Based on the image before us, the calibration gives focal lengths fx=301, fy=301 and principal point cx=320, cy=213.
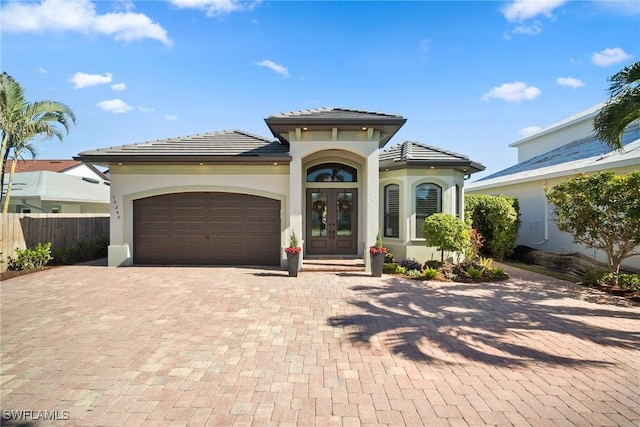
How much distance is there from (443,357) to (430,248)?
23.9ft

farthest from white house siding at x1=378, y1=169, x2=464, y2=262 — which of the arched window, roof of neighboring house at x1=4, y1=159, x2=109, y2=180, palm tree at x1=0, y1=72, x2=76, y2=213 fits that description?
roof of neighboring house at x1=4, y1=159, x2=109, y2=180

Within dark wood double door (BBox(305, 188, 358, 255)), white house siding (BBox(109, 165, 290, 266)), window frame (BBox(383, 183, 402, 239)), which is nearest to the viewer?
white house siding (BBox(109, 165, 290, 266))

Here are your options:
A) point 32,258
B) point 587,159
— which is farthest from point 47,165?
point 587,159

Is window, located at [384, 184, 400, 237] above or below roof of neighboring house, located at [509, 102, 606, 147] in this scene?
below

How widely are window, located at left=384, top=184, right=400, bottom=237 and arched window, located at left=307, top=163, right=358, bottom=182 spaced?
1.45m

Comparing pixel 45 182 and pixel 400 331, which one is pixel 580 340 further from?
pixel 45 182

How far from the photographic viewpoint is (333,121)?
9.52 metres

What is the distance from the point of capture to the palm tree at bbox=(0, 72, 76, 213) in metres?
13.1

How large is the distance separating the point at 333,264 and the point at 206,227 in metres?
4.89

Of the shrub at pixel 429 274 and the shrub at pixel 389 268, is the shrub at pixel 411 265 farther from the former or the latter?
the shrub at pixel 429 274

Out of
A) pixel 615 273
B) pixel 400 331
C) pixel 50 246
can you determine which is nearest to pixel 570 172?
pixel 615 273

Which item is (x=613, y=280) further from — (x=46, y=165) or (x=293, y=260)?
(x=46, y=165)

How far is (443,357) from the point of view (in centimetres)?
432

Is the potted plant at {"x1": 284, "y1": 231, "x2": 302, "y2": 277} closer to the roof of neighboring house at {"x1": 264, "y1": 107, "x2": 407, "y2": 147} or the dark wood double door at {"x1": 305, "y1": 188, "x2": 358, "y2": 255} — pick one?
the dark wood double door at {"x1": 305, "y1": 188, "x2": 358, "y2": 255}
